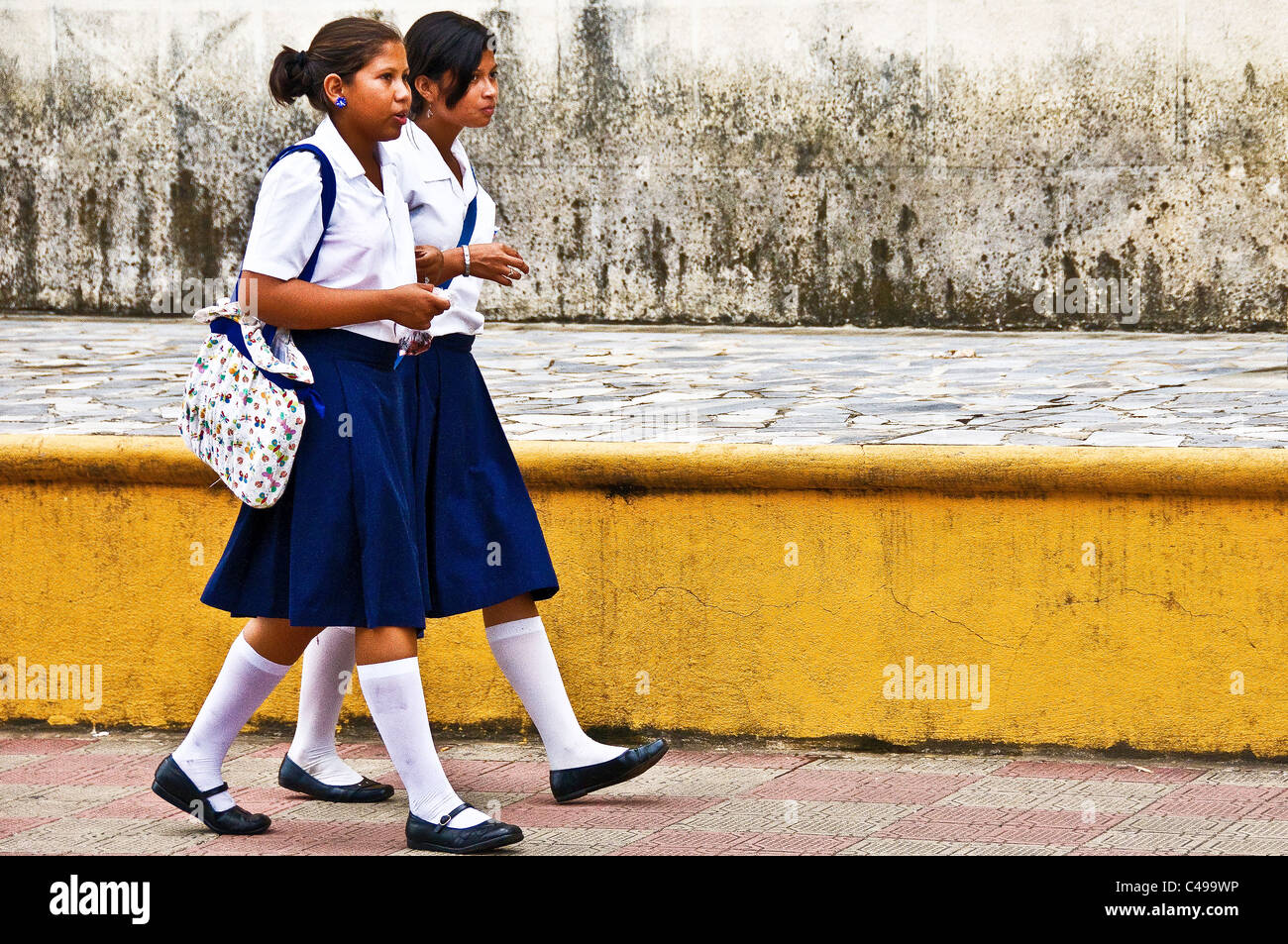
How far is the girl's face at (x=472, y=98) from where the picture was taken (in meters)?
3.67

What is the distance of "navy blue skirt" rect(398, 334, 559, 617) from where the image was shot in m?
3.70

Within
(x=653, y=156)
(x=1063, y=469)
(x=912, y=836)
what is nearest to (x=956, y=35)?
(x=653, y=156)

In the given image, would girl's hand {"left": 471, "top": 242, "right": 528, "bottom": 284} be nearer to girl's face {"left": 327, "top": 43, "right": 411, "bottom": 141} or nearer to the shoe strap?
girl's face {"left": 327, "top": 43, "right": 411, "bottom": 141}

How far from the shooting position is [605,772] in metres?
3.84

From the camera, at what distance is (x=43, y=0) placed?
11258 millimetres

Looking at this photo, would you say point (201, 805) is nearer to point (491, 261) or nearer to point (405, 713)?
point (405, 713)

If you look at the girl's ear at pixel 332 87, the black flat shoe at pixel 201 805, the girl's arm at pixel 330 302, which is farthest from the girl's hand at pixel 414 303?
the black flat shoe at pixel 201 805

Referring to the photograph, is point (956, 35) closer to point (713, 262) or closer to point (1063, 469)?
point (713, 262)

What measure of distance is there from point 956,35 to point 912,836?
7.88 m

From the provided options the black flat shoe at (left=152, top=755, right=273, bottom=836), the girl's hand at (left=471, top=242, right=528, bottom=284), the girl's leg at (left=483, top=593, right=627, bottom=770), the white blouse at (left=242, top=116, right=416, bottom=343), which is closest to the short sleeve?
the white blouse at (left=242, top=116, right=416, bottom=343)

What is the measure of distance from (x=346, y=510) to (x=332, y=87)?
2.79ft

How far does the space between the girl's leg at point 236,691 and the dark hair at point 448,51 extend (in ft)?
3.92

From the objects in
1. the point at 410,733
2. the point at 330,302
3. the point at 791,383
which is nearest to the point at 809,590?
the point at 410,733

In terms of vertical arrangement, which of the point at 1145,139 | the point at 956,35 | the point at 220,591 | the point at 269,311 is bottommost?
the point at 220,591
